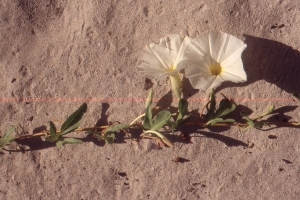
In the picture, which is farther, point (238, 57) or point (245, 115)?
point (245, 115)

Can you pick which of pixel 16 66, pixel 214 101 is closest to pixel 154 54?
pixel 214 101

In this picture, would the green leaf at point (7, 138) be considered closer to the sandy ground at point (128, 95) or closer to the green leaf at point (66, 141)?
the sandy ground at point (128, 95)

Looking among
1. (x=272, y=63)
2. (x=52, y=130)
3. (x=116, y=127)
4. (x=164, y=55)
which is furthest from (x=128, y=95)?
(x=272, y=63)

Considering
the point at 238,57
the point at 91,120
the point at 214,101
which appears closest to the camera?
the point at 238,57

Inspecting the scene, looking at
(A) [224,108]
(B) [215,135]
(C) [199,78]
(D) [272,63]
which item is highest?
(D) [272,63]

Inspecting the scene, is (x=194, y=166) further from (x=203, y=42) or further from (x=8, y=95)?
(x=8, y=95)

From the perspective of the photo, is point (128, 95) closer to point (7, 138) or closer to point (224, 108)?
point (224, 108)
